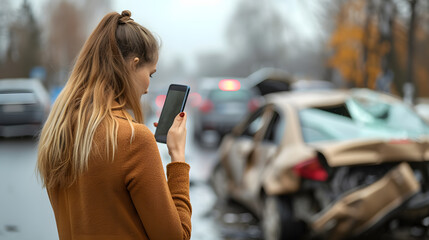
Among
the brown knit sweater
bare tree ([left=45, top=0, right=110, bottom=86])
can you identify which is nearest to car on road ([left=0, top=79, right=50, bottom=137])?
the brown knit sweater

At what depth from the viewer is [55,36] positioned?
199ft

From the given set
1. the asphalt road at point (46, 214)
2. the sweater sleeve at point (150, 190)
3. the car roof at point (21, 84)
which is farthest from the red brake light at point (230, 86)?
the sweater sleeve at point (150, 190)

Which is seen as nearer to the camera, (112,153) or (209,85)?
(112,153)

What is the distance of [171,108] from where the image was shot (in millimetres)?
2123

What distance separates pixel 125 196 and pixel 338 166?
3.53 m

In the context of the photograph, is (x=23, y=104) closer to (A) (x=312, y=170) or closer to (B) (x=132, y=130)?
(A) (x=312, y=170)

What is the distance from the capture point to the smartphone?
2.06 m

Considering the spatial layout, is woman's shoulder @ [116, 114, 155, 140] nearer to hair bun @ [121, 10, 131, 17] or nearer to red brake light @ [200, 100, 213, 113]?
hair bun @ [121, 10, 131, 17]

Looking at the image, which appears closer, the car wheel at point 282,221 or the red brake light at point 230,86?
the car wheel at point 282,221

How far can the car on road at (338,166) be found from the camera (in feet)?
16.5

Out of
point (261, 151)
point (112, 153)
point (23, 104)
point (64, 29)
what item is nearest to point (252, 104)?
point (23, 104)

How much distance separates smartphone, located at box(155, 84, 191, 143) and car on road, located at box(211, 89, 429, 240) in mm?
3152

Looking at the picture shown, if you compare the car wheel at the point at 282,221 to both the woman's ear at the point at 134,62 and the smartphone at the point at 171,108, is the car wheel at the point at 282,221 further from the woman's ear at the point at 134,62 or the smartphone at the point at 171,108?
the woman's ear at the point at 134,62

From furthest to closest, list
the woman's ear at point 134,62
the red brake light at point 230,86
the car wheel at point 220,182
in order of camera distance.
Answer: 1. the red brake light at point 230,86
2. the car wheel at point 220,182
3. the woman's ear at point 134,62
